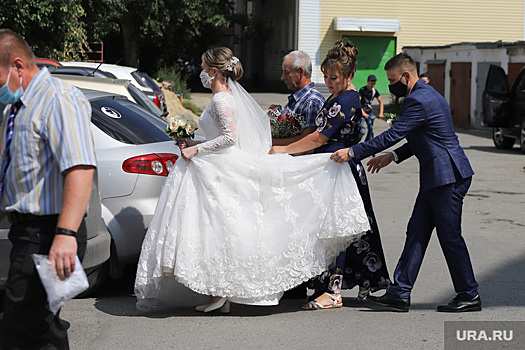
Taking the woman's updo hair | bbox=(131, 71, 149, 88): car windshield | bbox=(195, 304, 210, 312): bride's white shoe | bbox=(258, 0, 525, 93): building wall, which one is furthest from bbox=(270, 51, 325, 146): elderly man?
bbox=(258, 0, 525, 93): building wall

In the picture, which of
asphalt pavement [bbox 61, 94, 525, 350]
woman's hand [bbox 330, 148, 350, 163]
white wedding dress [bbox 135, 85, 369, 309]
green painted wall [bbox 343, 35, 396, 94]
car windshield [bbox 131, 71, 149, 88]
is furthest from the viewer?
green painted wall [bbox 343, 35, 396, 94]

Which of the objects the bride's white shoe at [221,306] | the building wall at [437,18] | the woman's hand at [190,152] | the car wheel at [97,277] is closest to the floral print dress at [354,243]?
the bride's white shoe at [221,306]

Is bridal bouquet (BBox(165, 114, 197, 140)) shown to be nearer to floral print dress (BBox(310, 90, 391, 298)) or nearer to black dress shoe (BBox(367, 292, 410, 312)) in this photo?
floral print dress (BBox(310, 90, 391, 298))

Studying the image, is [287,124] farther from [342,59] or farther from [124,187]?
[124,187]

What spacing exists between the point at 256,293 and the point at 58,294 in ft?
8.22

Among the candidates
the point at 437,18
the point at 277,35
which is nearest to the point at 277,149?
the point at 437,18

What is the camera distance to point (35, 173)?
11.9ft

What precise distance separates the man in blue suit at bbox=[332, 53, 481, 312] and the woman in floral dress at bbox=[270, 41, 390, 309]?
0.19 m

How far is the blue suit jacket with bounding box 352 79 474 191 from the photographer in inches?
234

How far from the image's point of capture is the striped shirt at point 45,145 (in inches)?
140

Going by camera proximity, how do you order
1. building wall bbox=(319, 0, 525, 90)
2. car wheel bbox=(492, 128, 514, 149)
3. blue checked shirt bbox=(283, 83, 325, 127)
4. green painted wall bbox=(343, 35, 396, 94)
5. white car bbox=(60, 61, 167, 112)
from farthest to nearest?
building wall bbox=(319, 0, 525, 90) < green painted wall bbox=(343, 35, 396, 94) < car wheel bbox=(492, 128, 514, 149) < white car bbox=(60, 61, 167, 112) < blue checked shirt bbox=(283, 83, 325, 127)

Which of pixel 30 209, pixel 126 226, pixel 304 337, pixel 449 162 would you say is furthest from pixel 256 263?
pixel 30 209

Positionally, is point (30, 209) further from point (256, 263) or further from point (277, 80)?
point (277, 80)

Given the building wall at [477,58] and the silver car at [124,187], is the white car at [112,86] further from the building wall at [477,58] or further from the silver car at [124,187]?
the building wall at [477,58]
